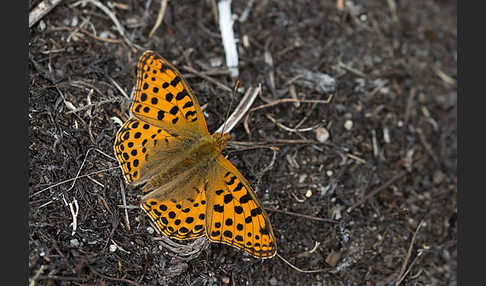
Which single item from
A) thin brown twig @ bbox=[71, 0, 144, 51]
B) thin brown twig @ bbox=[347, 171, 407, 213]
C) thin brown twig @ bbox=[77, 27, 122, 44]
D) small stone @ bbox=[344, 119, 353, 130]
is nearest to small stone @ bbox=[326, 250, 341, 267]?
thin brown twig @ bbox=[347, 171, 407, 213]

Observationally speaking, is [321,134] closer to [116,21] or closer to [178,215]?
[178,215]

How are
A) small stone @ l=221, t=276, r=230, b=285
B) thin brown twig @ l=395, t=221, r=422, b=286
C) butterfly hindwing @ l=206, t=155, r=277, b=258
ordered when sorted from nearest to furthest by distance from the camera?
butterfly hindwing @ l=206, t=155, r=277, b=258, small stone @ l=221, t=276, r=230, b=285, thin brown twig @ l=395, t=221, r=422, b=286

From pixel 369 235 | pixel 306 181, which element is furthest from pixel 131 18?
pixel 369 235

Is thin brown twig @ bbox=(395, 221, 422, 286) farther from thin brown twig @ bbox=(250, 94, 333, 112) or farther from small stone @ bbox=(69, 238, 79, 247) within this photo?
small stone @ bbox=(69, 238, 79, 247)

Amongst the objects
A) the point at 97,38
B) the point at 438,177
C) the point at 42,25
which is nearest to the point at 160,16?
the point at 97,38

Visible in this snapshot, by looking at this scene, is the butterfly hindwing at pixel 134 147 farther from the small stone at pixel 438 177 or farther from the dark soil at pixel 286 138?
the small stone at pixel 438 177

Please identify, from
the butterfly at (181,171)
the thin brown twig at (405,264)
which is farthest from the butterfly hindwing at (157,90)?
the thin brown twig at (405,264)

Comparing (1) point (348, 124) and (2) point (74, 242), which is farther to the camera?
(1) point (348, 124)
